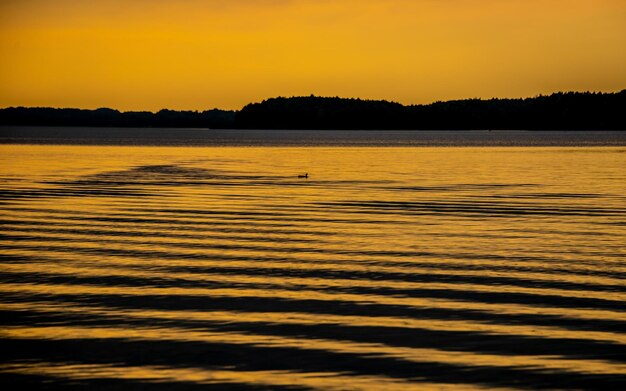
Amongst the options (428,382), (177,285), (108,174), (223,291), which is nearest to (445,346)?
(428,382)

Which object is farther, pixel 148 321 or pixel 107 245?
pixel 107 245

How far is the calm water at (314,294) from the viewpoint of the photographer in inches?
551

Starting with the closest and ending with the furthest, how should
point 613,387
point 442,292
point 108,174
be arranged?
point 613,387 → point 442,292 → point 108,174

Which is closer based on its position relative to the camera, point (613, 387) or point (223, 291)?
point (613, 387)

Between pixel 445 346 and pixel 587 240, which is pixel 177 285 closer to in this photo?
pixel 445 346

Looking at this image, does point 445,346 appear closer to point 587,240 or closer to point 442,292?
point 442,292

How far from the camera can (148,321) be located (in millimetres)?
17109

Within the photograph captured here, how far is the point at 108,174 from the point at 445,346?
171 feet

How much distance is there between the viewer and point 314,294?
19516 millimetres

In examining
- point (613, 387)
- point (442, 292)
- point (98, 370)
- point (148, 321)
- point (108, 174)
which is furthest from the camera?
point (108, 174)

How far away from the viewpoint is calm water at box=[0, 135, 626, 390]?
13984mm

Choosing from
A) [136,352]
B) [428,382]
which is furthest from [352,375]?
[136,352]

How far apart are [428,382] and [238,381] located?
105 inches

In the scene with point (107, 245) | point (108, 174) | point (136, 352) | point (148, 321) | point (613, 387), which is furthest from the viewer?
point (108, 174)
